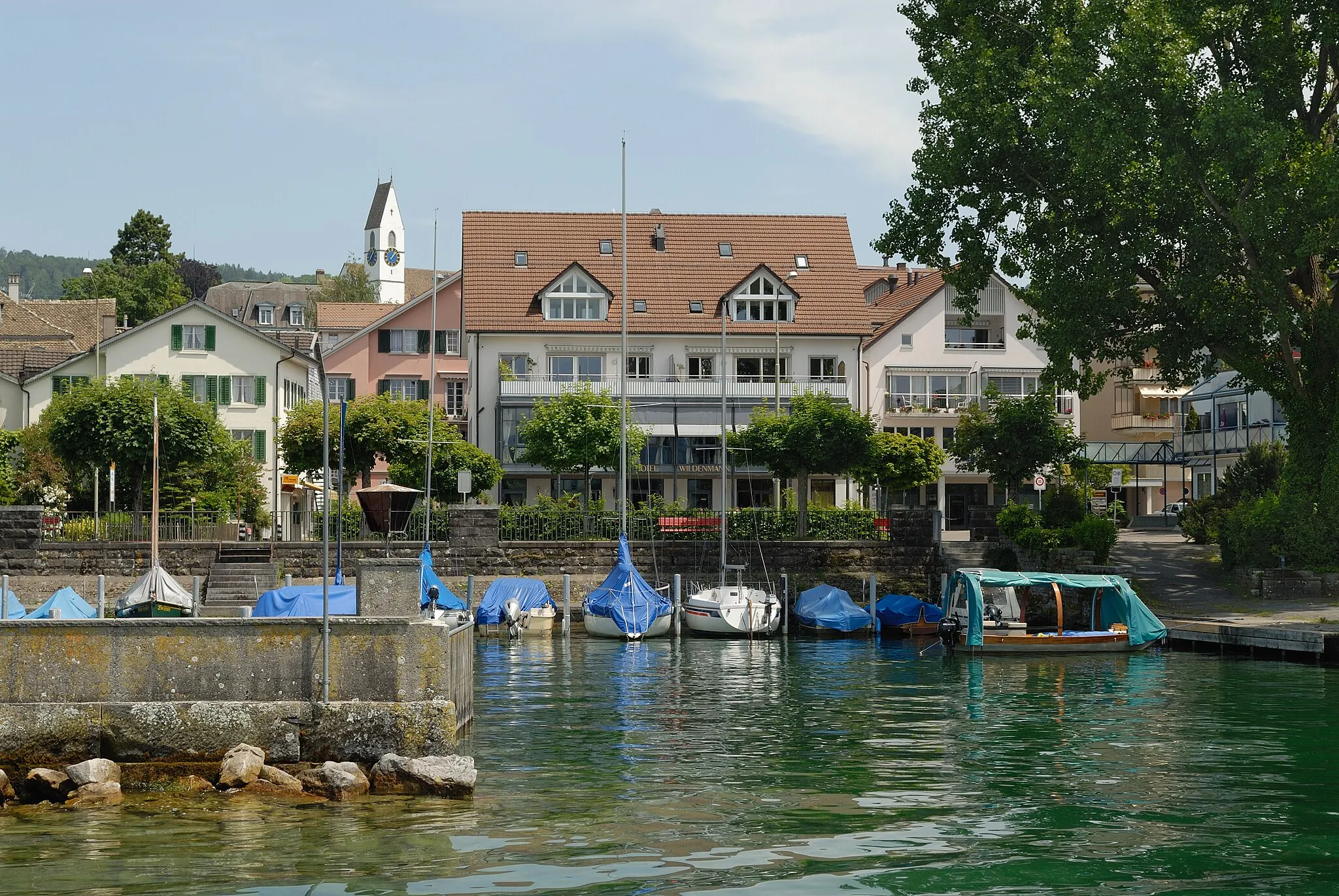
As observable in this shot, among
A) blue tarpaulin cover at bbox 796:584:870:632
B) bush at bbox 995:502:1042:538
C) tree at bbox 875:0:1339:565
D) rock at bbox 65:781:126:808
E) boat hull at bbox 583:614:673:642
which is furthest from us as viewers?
bush at bbox 995:502:1042:538

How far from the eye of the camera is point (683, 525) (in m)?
51.7

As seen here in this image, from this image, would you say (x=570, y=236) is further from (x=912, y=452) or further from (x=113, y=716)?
(x=113, y=716)

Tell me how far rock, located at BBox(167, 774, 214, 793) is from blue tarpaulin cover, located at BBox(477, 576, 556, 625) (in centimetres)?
2716

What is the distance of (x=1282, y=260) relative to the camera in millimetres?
36781

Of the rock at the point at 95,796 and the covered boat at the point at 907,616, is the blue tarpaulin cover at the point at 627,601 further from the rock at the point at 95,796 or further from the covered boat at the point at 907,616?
the rock at the point at 95,796

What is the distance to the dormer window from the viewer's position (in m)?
67.4

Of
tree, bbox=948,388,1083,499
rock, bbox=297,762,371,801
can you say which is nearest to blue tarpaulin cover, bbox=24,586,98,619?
rock, bbox=297,762,371,801

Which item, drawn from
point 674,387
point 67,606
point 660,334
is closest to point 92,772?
point 67,606

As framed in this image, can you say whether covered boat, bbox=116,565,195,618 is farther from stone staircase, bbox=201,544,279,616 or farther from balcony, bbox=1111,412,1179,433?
balcony, bbox=1111,412,1179,433

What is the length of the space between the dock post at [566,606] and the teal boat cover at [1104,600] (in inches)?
492

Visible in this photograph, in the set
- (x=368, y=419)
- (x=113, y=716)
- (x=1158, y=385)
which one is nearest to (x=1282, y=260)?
(x=113, y=716)

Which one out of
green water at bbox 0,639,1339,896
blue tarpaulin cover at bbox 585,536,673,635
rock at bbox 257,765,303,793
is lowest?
green water at bbox 0,639,1339,896

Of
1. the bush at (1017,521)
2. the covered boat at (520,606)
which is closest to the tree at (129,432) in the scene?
the covered boat at (520,606)

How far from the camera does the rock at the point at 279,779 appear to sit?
675 inches
